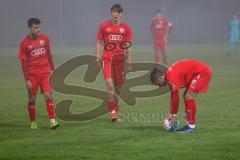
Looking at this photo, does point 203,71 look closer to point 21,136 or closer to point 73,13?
point 21,136

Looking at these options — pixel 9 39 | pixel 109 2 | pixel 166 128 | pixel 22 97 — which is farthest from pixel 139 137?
pixel 109 2

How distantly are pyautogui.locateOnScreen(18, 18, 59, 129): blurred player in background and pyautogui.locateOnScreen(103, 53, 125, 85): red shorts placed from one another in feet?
4.71

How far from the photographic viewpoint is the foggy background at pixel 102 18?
47625 mm

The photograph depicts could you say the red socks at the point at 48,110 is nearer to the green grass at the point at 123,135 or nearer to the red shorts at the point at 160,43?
the green grass at the point at 123,135

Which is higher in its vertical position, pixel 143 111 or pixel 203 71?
pixel 203 71

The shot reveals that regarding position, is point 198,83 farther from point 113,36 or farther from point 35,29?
point 35,29

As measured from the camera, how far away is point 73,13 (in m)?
50.4

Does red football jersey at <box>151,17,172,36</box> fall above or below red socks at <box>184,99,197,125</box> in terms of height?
below

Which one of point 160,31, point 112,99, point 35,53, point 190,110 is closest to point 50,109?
point 35,53

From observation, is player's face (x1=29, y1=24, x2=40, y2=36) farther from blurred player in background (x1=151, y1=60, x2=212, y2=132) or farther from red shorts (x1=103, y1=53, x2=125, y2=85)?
blurred player in background (x1=151, y1=60, x2=212, y2=132)

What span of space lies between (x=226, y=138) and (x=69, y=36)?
129 ft

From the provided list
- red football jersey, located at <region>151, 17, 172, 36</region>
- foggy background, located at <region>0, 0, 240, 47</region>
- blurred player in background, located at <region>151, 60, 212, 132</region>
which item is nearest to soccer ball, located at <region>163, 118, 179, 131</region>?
blurred player in background, located at <region>151, 60, 212, 132</region>

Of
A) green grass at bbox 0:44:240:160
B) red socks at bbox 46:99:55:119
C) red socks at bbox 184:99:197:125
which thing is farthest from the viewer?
red socks at bbox 46:99:55:119

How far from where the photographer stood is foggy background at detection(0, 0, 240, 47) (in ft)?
156
